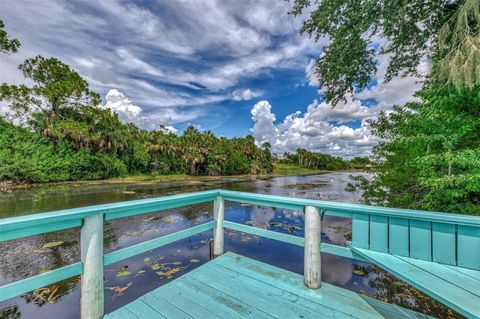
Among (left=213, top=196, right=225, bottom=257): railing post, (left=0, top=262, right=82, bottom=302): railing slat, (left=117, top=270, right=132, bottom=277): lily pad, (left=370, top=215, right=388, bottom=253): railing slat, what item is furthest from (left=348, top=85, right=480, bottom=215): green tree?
(left=117, top=270, right=132, bottom=277): lily pad

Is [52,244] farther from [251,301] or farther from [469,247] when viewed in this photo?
[469,247]

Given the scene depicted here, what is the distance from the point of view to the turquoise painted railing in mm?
1230

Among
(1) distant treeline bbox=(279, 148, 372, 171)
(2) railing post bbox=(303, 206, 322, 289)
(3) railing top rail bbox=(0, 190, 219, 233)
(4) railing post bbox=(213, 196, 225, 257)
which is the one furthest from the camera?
(1) distant treeline bbox=(279, 148, 372, 171)

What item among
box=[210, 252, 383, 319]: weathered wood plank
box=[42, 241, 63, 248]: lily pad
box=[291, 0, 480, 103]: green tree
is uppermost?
box=[291, 0, 480, 103]: green tree

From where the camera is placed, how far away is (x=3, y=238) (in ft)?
3.52

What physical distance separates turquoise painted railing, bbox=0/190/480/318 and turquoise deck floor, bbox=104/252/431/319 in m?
0.18

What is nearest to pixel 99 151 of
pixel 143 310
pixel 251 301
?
pixel 143 310

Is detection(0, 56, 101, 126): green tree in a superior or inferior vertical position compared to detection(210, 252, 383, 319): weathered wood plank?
superior

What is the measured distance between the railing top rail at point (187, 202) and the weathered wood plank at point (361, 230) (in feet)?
0.19

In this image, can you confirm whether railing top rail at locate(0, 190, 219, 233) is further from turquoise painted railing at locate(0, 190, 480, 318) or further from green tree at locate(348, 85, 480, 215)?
green tree at locate(348, 85, 480, 215)

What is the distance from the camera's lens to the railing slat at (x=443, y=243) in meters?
1.35

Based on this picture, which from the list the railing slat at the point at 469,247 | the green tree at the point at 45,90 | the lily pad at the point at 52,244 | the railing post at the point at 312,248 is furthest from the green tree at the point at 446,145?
the green tree at the point at 45,90

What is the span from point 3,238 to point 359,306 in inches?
89.0

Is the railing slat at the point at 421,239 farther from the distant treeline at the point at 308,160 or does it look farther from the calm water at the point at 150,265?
the distant treeline at the point at 308,160
